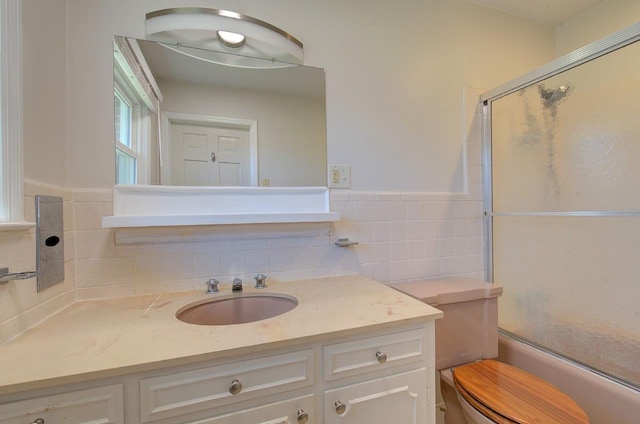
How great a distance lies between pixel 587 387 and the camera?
3.82ft

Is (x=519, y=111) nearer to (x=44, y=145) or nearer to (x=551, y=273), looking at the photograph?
(x=551, y=273)

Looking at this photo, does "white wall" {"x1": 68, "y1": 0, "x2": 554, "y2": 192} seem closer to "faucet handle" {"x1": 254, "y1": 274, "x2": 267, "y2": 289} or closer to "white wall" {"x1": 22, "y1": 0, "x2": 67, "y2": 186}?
"white wall" {"x1": 22, "y1": 0, "x2": 67, "y2": 186}

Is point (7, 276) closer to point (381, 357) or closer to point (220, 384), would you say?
point (220, 384)

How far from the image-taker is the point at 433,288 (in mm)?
1341

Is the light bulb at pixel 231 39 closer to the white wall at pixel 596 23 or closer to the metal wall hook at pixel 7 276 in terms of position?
the metal wall hook at pixel 7 276

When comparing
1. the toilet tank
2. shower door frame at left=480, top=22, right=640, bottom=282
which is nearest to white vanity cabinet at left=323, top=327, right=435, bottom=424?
the toilet tank

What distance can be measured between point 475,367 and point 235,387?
42.6 inches

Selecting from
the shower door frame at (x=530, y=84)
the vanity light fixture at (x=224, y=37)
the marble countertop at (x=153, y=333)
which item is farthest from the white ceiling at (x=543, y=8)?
the marble countertop at (x=153, y=333)

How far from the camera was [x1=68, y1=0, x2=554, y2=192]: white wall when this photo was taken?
107cm

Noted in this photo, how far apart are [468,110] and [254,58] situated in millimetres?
1252

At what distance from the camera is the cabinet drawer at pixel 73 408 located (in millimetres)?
572

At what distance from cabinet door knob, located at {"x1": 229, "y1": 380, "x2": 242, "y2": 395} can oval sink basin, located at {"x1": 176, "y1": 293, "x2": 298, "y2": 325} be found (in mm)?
385

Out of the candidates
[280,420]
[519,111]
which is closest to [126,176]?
[280,420]

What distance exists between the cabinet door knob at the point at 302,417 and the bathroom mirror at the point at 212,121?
0.87 metres
